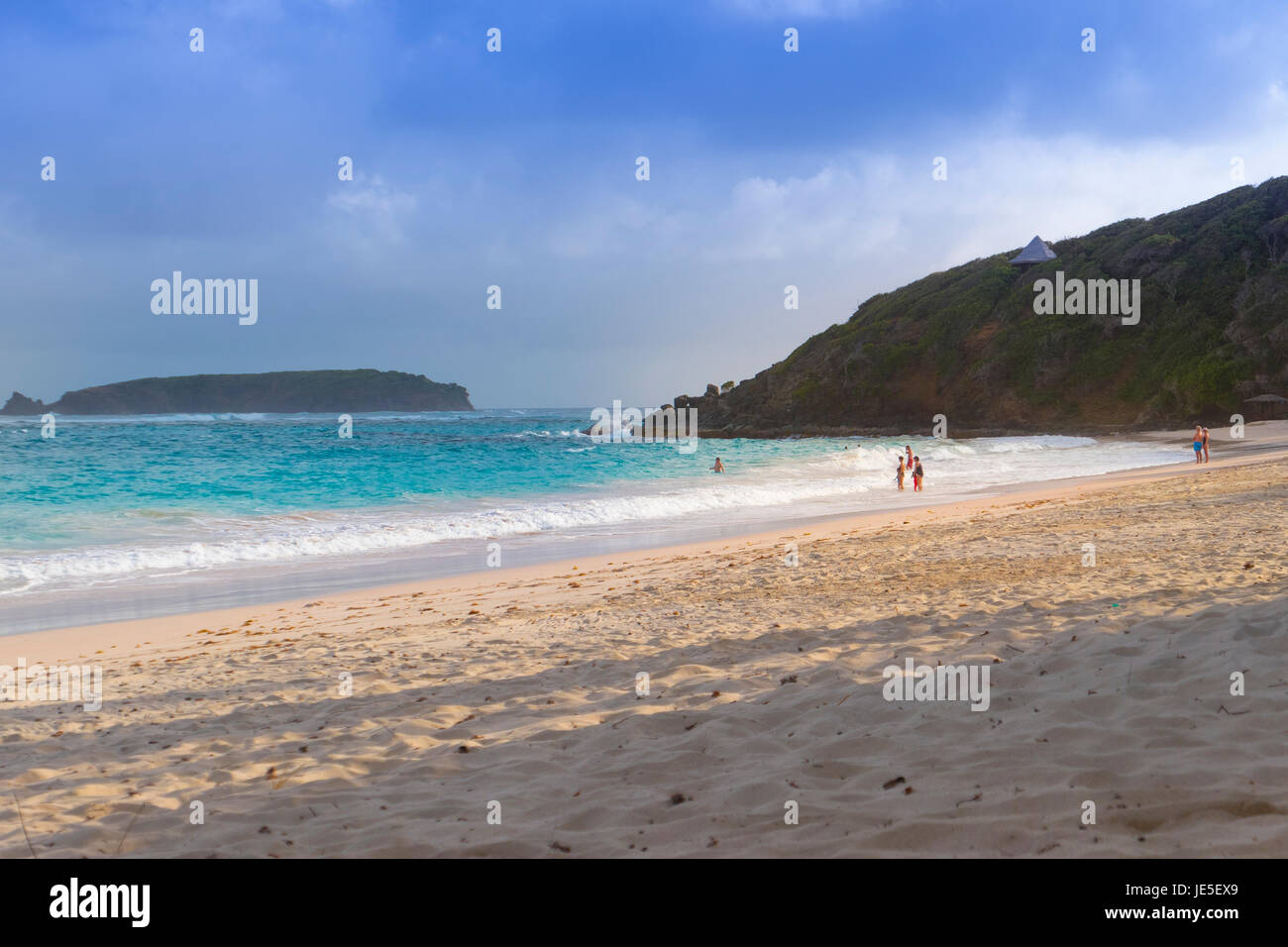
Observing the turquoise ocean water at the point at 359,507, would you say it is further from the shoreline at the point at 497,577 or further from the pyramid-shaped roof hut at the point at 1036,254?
the pyramid-shaped roof hut at the point at 1036,254

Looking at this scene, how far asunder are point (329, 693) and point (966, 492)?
67.8ft

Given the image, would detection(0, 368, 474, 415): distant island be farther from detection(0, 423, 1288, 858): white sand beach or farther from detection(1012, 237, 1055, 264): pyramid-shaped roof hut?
detection(0, 423, 1288, 858): white sand beach

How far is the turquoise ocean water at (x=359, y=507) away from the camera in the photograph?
1246cm

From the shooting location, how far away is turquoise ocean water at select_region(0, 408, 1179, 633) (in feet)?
40.9

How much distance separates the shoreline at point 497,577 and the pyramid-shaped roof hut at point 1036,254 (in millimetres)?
58510

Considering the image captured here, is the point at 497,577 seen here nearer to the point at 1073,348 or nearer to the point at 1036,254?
the point at 1073,348

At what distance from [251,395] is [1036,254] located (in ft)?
431

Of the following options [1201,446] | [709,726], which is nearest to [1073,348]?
[1201,446]

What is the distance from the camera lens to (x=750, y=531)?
51.1ft
